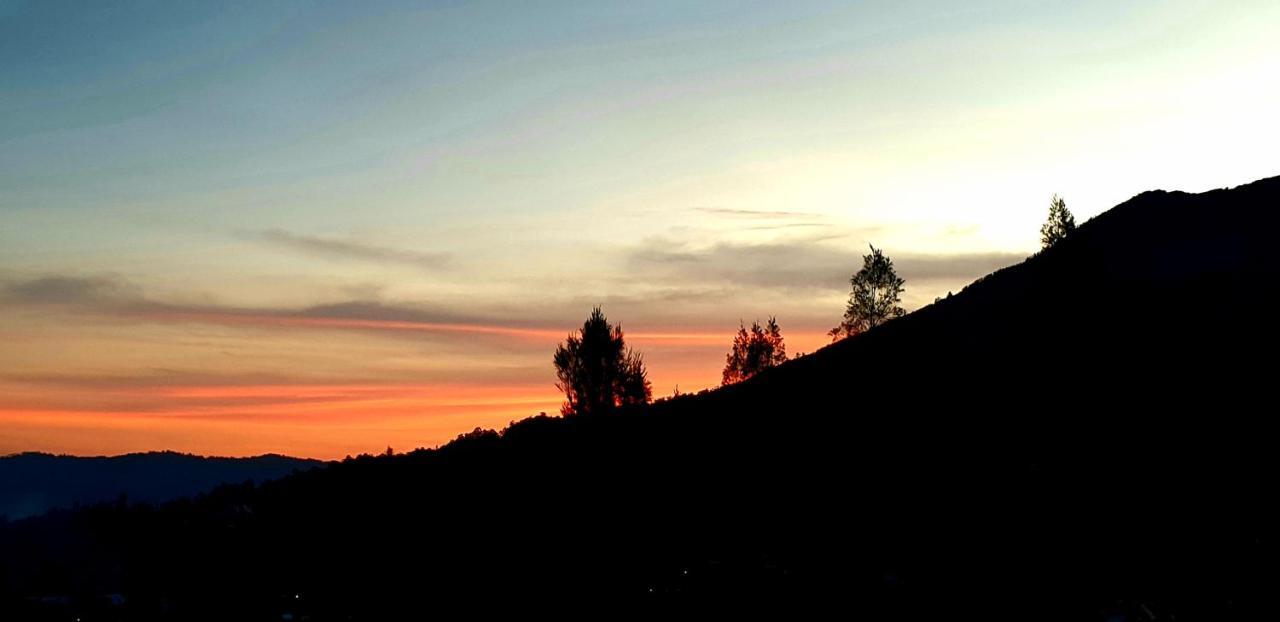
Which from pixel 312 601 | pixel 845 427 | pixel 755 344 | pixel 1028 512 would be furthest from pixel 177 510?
pixel 755 344

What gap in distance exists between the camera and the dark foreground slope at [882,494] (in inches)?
1088

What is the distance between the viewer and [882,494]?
38.1 metres

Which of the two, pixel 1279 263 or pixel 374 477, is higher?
pixel 1279 263

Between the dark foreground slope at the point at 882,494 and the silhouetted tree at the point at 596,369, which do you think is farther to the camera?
the silhouetted tree at the point at 596,369

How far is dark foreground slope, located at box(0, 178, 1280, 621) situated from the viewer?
27641 millimetres

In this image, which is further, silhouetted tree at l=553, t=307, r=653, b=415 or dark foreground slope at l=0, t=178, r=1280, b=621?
silhouetted tree at l=553, t=307, r=653, b=415

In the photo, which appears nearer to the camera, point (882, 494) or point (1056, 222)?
point (882, 494)

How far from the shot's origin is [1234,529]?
28.4m

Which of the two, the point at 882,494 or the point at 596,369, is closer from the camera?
the point at 882,494

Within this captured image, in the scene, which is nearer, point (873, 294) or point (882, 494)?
point (882, 494)

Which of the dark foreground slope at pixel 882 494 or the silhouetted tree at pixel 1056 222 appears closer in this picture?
the dark foreground slope at pixel 882 494

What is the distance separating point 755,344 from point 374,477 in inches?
3390

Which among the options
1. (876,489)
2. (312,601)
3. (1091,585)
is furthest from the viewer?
(876,489)

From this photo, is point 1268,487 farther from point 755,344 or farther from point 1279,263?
point 755,344
